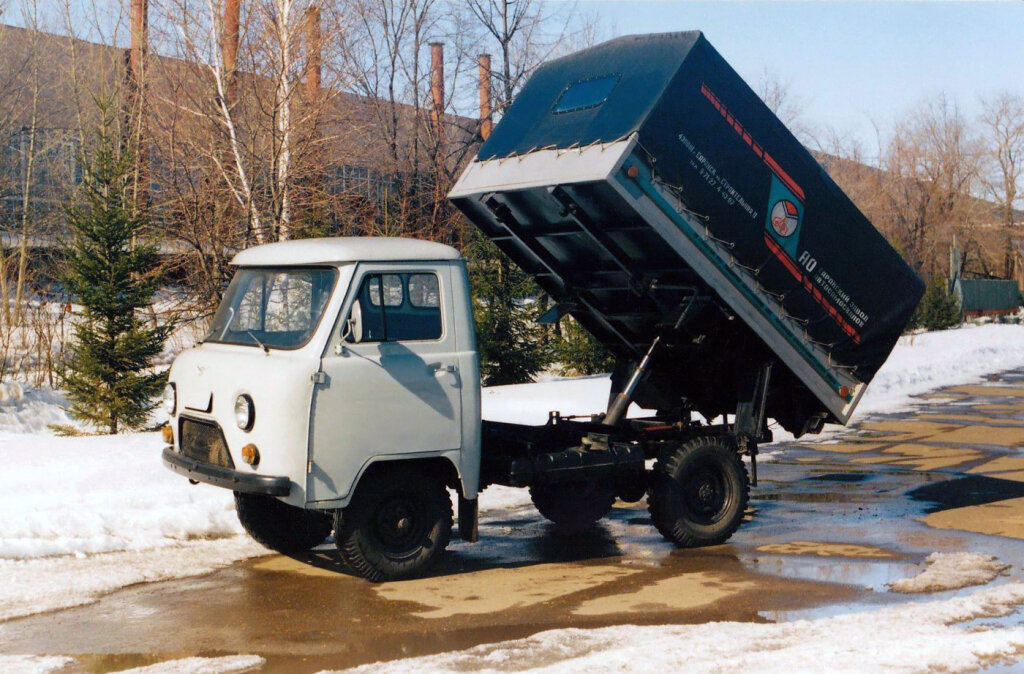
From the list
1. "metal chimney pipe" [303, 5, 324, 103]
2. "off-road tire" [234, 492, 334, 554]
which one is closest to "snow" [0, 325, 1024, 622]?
"off-road tire" [234, 492, 334, 554]

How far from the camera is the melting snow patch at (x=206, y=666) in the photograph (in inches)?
226

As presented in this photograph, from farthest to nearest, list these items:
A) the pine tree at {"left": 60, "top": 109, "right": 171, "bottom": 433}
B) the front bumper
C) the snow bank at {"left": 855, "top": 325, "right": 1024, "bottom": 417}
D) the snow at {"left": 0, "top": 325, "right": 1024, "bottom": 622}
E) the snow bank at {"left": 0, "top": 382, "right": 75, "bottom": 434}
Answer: the snow bank at {"left": 855, "top": 325, "right": 1024, "bottom": 417} < the snow bank at {"left": 0, "top": 382, "right": 75, "bottom": 434} < the pine tree at {"left": 60, "top": 109, "right": 171, "bottom": 433} < the snow at {"left": 0, "top": 325, "right": 1024, "bottom": 622} < the front bumper

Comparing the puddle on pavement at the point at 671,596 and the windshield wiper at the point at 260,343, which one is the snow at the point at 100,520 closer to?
the windshield wiper at the point at 260,343

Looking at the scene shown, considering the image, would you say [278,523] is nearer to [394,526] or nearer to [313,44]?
[394,526]

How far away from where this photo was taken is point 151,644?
20.5 feet

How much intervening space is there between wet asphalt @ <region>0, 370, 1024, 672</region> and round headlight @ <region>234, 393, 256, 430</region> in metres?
1.16

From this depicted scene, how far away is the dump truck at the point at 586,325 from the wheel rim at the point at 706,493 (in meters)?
0.02

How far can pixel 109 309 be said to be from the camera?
15.7m

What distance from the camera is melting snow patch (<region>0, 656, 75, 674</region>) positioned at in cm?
579

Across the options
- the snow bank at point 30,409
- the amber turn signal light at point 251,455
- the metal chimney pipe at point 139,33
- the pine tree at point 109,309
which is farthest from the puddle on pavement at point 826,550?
the metal chimney pipe at point 139,33

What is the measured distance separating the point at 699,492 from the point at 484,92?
27.0 meters

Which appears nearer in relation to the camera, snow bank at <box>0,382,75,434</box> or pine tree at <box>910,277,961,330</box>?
snow bank at <box>0,382,75,434</box>

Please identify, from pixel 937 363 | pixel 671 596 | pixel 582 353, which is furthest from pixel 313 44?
pixel 937 363

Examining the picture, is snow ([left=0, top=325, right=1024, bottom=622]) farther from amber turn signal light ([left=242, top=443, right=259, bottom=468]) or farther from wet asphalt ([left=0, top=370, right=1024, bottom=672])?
amber turn signal light ([left=242, top=443, right=259, bottom=468])
